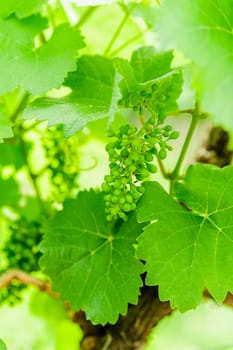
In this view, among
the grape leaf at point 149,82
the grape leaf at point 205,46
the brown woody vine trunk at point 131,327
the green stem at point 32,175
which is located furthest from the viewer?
the green stem at point 32,175

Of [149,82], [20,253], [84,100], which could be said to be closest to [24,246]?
[20,253]

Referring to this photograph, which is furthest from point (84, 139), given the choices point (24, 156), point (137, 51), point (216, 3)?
point (216, 3)

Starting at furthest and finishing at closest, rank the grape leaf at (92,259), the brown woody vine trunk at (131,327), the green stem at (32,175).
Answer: the green stem at (32,175) < the brown woody vine trunk at (131,327) < the grape leaf at (92,259)

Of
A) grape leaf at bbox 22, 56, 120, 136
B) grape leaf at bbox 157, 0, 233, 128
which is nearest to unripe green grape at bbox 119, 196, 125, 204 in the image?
grape leaf at bbox 22, 56, 120, 136

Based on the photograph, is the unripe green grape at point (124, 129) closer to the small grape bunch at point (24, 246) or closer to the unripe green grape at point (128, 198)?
the unripe green grape at point (128, 198)

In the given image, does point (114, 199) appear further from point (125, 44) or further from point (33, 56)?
point (125, 44)

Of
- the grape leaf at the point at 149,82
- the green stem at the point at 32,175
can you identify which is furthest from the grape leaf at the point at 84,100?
the green stem at the point at 32,175
